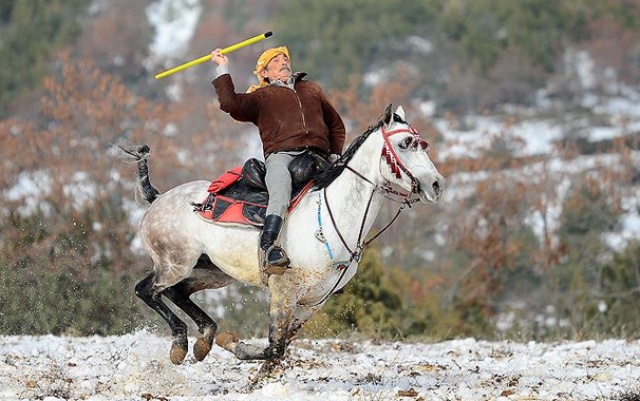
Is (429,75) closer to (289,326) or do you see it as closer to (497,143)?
(497,143)

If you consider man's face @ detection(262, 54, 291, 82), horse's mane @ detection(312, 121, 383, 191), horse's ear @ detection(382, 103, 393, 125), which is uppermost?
man's face @ detection(262, 54, 291, 82)

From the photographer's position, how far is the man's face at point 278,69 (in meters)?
8.22

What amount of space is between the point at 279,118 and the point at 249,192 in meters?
0.59

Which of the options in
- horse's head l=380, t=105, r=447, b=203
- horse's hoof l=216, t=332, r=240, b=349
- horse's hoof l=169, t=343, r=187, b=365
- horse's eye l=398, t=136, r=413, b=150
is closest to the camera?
horse's head l=380, t=105, r=447, b=203

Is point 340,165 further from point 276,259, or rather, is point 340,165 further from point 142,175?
point 142,175

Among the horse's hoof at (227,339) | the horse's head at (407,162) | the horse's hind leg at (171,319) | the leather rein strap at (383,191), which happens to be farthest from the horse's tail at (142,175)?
the horse's head at (407,162)

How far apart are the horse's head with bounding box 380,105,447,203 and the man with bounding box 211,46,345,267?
65 centimetres

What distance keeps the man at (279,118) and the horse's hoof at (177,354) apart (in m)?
1.38

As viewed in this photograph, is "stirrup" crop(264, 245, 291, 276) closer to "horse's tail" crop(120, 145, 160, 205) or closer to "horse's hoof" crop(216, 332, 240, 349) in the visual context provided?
"horse's hoof" crop(216, 332, 240, 349)

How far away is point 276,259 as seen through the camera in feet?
24.3

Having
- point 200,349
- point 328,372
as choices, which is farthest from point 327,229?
point 328,372

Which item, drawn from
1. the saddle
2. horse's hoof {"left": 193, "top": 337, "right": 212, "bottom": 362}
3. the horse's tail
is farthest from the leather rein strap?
the horse's tail

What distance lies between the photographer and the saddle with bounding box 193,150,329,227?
7820mm

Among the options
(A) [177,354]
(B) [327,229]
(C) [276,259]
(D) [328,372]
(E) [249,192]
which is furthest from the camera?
(D) [328,372]
